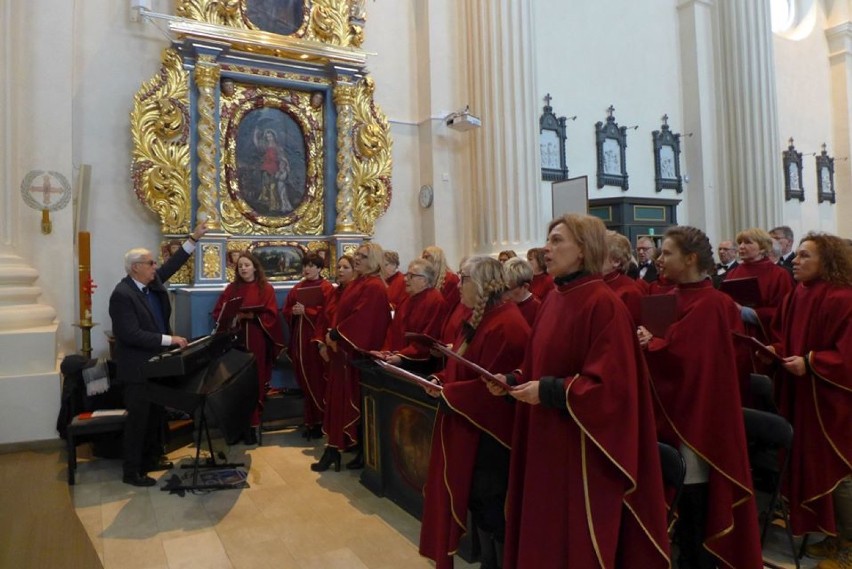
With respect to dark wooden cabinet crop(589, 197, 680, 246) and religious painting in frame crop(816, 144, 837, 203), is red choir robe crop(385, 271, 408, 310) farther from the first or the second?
religious painting in frame crop(816, 144, 837, 203)

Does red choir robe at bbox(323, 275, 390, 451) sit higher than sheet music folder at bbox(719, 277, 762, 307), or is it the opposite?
sheet music folder at bbox(719, 277, 762, 307)

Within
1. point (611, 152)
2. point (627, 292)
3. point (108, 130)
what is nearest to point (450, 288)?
point (627, 292)

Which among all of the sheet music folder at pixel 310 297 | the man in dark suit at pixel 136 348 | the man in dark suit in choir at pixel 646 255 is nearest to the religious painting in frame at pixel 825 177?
the man in dark suit in choir at pixel 646 255

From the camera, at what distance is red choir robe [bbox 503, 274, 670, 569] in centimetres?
225

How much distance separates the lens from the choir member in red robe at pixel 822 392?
3441mm

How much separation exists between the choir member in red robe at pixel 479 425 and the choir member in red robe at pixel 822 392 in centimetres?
178

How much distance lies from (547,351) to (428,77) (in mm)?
8027

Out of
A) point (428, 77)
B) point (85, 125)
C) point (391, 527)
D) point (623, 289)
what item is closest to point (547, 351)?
point (623, 289)

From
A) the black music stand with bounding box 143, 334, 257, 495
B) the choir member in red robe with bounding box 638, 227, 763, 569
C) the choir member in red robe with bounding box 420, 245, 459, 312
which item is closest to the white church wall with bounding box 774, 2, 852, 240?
the choir member in red robe with bounding box 420, 245, 459, 312

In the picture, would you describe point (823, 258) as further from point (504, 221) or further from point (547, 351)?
point (504, 221)

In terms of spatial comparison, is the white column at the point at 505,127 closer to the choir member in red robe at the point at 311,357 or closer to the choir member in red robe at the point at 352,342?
the choir member in red robe at the point at 311,357

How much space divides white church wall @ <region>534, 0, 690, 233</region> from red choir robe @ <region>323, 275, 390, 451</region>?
7069 millimetres

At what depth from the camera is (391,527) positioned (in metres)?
4.06

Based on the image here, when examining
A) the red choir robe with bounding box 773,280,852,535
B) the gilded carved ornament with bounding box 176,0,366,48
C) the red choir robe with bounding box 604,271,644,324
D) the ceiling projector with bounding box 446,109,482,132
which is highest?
the gilded carved ornament with bounding box 176,0,366,48
